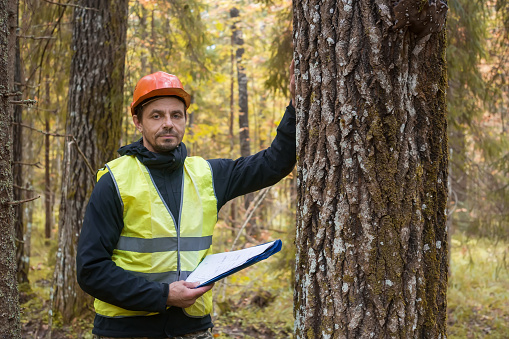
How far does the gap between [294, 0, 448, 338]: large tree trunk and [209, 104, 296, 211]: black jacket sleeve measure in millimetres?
646

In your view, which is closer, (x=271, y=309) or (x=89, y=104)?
(x=89, y=104)

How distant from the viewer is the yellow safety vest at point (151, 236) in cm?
239

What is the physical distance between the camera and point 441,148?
1964 millimetres

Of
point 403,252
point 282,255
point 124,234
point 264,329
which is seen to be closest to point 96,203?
point 124,234

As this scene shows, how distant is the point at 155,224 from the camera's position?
94.5 inches

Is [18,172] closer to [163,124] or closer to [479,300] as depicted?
[163,124]

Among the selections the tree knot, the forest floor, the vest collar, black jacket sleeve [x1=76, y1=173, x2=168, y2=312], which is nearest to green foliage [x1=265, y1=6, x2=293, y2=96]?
the forest floor

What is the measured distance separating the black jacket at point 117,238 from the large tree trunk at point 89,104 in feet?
11.5

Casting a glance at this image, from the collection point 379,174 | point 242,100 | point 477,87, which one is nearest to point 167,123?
point 379,174

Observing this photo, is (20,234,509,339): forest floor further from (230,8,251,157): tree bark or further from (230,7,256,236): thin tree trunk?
(230,8,251,157): tree bark

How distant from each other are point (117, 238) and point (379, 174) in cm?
141

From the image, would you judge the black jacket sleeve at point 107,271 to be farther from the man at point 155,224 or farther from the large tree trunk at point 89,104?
the large tree trunk at point 89,104

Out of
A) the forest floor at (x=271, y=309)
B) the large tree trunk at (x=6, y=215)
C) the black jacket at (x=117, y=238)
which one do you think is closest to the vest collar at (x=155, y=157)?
the black jacket at (x=117, y=238)

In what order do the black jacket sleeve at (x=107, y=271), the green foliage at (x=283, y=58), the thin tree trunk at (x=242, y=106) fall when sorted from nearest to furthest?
1. the black jacket sleeve at (x=107, y=271)
2. the green foliage at (x=283, y=58)
3. the thin tree trunk at (x=242, y=106)
